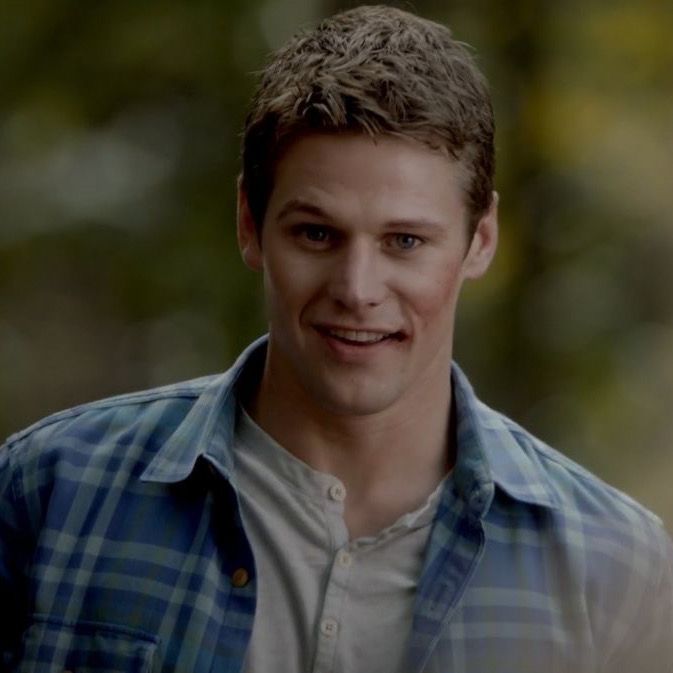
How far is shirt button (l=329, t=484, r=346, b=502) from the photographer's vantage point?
2.87m

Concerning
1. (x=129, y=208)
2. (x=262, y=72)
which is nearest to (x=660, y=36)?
Answer: (x=129, y=208)

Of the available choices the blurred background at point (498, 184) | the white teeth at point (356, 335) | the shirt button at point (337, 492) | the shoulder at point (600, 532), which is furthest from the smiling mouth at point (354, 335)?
the blurred background at point (498, 184)

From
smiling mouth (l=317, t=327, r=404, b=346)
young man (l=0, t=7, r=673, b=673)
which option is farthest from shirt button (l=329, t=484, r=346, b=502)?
smiling mouth (l=317, t=327, r=404, b=346)

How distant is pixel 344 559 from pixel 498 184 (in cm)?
357

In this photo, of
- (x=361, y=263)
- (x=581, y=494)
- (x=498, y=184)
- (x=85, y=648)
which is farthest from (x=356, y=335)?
(x=498, y=184)

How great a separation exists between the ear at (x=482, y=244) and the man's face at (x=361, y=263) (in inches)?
3.6

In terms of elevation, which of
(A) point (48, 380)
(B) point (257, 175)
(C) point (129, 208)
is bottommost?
(A) point (48, 380)

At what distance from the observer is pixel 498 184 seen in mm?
6230

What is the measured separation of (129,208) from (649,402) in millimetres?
1826

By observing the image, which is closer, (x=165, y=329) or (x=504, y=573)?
(x=504, y=573)

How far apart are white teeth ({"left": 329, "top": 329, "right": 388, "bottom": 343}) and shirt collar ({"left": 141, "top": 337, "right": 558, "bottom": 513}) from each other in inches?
10.7

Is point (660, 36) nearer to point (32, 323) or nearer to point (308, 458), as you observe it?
point (32, 323)

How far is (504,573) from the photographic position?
9.23 ft

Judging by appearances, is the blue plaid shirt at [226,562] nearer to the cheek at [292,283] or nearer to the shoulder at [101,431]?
the shoulder at [101,431]
